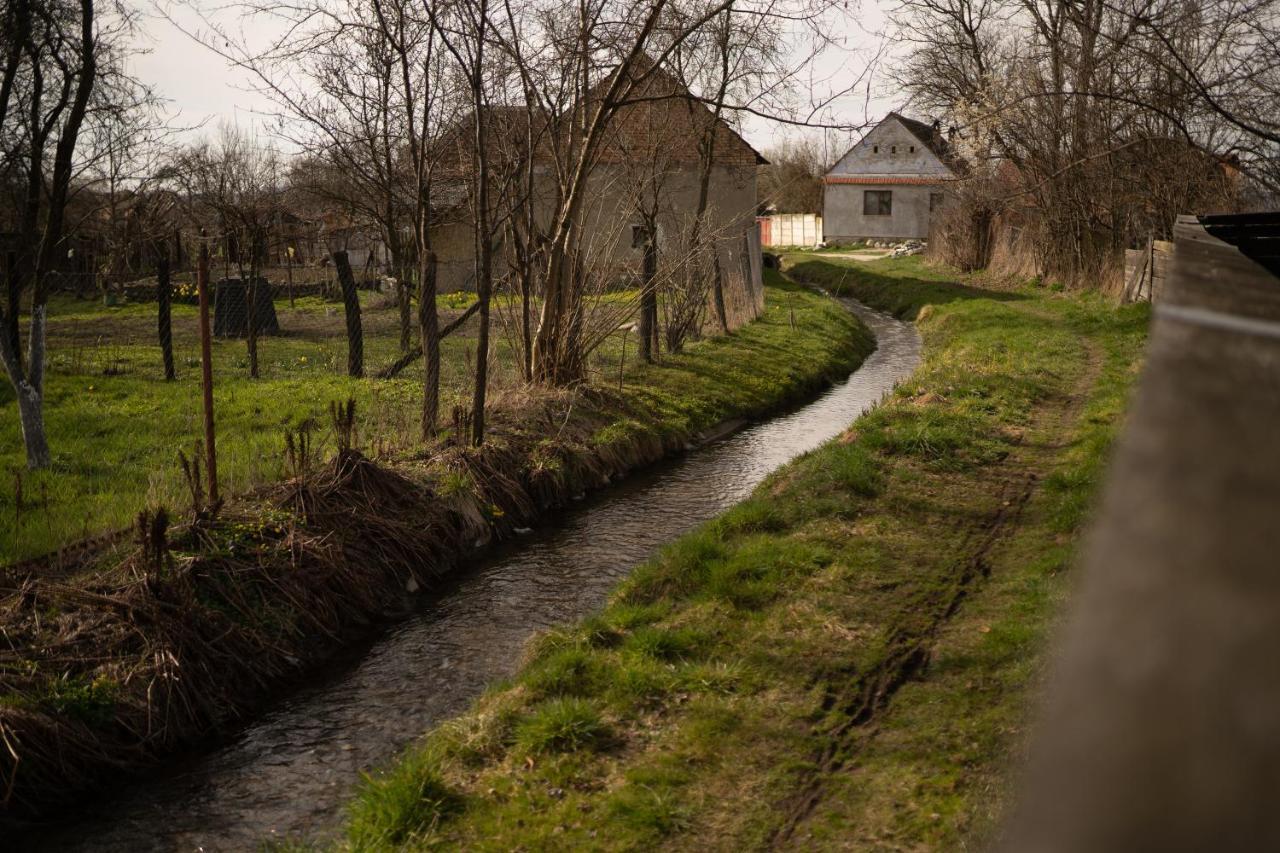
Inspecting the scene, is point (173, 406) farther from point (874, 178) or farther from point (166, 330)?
point (874, 178)

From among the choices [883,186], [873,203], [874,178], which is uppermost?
[874,178]

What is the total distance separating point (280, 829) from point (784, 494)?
4.99 metres

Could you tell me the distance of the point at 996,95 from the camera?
20406 mm

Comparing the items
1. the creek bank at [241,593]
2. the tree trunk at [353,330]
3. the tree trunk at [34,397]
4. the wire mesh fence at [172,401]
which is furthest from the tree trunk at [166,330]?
the creek bank at [241,593]

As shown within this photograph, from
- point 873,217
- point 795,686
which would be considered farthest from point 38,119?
point 873,217

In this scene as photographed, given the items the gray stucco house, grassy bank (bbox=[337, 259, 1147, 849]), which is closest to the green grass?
grassy bank (bbox=[337, 259, 1147, 849])

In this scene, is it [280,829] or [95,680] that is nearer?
[280,829]

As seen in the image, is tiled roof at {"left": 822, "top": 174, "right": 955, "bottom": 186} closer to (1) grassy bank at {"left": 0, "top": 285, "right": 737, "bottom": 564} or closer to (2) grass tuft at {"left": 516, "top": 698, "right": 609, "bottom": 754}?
(1) grassy bank at {"left": 0, "top": 285, "right": 737, "bottom": 564}

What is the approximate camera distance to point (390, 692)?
5.99m

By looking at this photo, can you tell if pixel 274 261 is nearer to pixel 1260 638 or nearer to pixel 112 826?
pixel 112 826

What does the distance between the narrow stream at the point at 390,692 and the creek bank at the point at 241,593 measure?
25cm

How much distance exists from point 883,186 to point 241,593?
48.7m

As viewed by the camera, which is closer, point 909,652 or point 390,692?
point 909,652

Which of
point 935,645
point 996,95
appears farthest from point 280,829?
point 996,95
